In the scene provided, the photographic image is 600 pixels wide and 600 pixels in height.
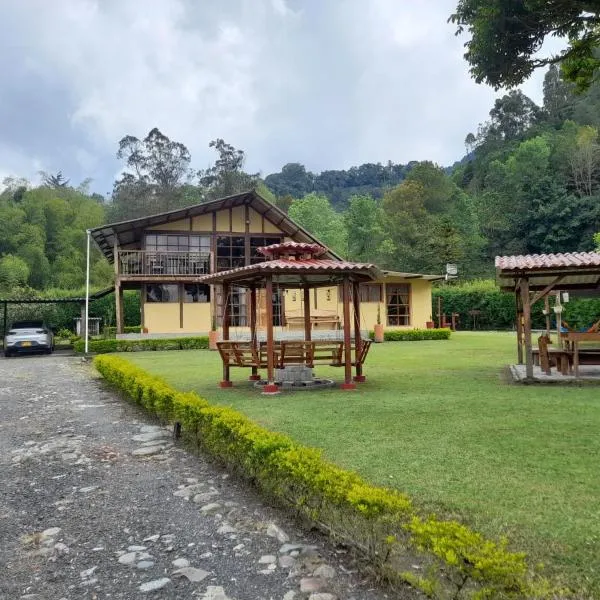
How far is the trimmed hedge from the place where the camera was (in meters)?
18.4

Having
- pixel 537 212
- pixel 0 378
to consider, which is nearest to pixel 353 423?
pixel 0 378

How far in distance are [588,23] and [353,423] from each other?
500 cm

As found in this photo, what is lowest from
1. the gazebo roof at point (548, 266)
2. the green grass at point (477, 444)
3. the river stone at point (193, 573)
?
the river stone at point (193, 573)

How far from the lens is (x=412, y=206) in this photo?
43.8 metres

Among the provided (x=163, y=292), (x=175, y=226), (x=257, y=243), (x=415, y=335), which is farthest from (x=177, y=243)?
(x=415, y=335)

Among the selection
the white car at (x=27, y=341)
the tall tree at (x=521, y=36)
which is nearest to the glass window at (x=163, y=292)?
the white car at (x=27, y=341)

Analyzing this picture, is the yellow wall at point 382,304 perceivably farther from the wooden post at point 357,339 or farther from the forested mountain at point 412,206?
the wooden post at point 357,339

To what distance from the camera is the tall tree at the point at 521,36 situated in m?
5.54

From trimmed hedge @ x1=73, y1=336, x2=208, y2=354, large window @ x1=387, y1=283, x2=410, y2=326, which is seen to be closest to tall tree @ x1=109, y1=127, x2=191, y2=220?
large window @ x1=387, y1=283, x2=410, y2=326

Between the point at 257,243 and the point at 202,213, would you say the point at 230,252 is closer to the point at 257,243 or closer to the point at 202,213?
the point at 257,243

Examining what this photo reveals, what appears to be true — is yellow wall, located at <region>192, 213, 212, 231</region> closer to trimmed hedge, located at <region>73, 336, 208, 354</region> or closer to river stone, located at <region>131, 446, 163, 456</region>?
trimmed hedge, located at <region>73, 336, 208, 354</region>

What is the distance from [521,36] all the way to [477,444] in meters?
4.32

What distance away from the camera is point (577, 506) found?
3271 millimetres

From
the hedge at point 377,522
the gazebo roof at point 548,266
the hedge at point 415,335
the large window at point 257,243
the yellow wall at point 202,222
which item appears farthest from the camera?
the large window at point 257,243
